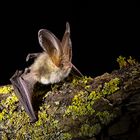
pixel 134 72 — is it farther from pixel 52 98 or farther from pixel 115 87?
pixel 52 98

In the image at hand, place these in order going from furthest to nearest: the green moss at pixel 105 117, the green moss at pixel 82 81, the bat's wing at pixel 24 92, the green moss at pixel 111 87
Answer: the green moss at pixel 82 81 < the bat's wing at pixel 24 92 < the green moss at pixel 111 87 < the green moss at pixel 105 117

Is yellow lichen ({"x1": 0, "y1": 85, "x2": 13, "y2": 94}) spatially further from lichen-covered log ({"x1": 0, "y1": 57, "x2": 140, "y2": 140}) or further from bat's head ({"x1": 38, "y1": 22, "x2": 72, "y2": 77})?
bat's head ({"x1": 38, "y1": 22, "x2": 72, "y2": 77})

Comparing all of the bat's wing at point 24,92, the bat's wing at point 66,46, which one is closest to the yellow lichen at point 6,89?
the bat's wing at point 24,92

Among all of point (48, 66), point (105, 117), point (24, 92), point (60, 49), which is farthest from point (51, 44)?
point (105, 117)

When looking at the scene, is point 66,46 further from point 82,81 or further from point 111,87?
point 111,87

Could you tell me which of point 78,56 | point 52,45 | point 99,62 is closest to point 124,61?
point 52,45

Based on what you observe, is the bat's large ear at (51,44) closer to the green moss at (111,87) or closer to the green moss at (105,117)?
the green moss at (111,87)
